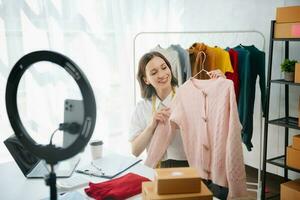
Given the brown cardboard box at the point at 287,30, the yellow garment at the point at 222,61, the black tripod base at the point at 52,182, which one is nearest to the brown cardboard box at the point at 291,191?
the yellow garment at the point at 222,61

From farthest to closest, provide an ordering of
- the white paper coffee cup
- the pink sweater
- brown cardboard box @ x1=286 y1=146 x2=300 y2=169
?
brown cardboard box @ x1=286 y1=146 x2=300 y2=169
the pink sweater
the white paper coffee cup

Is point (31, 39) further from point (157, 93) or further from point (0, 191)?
point (0, 191)

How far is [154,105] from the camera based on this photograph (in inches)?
104

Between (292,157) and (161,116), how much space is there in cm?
114

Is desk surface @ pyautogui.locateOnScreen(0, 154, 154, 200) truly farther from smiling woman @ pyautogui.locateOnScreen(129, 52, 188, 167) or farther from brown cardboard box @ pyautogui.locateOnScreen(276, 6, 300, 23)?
brown cardboard box @ pyautogui.locateOnScreen(276, 6, 300, 23)

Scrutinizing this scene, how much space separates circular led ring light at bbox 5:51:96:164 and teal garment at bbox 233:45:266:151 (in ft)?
6.62

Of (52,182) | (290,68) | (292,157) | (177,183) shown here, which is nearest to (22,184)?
(52,182)

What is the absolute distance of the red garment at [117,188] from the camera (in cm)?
142

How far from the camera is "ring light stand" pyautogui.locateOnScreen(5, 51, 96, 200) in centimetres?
92

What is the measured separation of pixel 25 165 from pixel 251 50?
6.69ft

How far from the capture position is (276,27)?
2.58 meters

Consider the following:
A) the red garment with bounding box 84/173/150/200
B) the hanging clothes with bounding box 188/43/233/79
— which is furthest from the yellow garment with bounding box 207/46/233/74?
the red garment with bounding box 84/173/150/200

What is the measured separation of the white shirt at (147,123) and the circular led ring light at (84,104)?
5.21 ft

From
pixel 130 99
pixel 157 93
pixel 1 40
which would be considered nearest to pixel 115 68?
pixel 130 99
